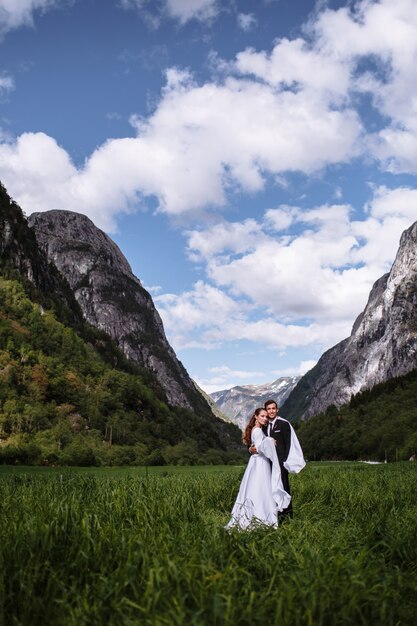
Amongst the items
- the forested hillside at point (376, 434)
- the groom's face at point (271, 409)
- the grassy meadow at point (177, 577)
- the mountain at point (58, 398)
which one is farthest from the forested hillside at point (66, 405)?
the grassy meadow at point (177, 577)

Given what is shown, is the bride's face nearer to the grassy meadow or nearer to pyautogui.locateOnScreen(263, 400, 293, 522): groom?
pyautogui.locateOnScreen(263, 400, 293, 522): groom

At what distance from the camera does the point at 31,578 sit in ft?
15.4

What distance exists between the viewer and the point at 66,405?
139875 millimetres

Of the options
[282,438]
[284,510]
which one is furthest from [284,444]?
[284,510]

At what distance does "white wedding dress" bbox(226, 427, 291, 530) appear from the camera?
12.2 m

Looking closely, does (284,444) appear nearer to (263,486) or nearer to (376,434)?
(263,486)

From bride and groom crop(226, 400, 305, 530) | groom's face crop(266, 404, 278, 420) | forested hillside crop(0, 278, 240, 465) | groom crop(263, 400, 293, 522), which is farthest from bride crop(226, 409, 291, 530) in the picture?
forested hillside crop(0, 278, 240, 465)

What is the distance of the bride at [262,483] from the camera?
1226cm

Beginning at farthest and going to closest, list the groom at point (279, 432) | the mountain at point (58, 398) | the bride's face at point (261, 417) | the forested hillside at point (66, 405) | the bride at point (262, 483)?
the mountain at point (58, 398), the forested hillside at point (66, 405), the bride's face at point (261, 417), the groom at point (279, 432), the bride at point (262, 483)

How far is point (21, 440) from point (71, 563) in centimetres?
10375

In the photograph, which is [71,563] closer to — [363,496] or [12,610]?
[12,610]

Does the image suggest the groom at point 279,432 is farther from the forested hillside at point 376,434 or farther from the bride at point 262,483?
the forested hillside at point 376,434

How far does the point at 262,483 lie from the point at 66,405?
135 metres

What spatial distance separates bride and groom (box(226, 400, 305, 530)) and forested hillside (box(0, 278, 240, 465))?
2723 inches
